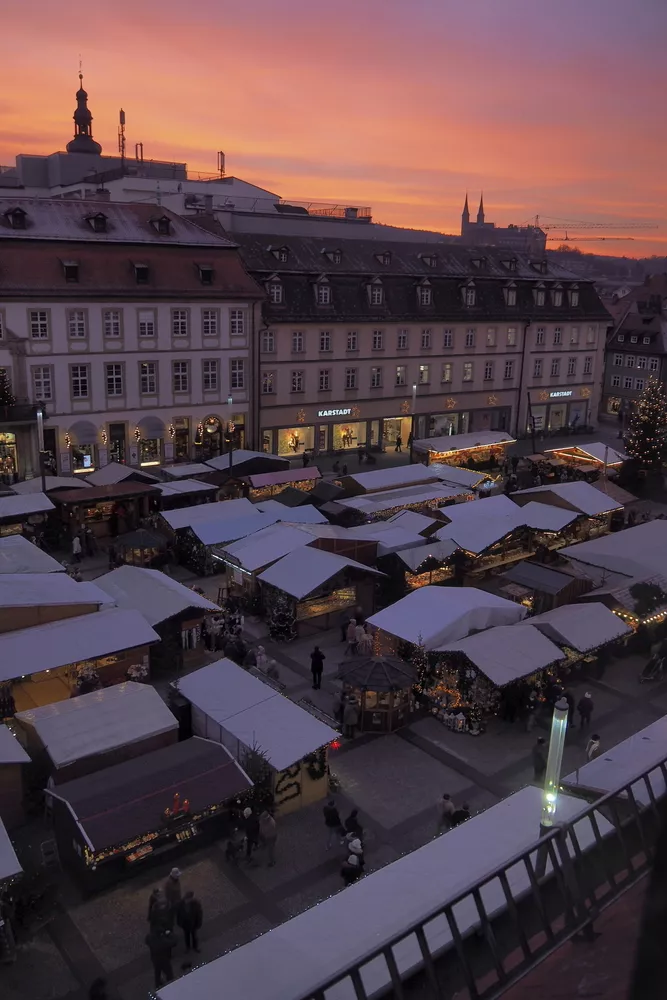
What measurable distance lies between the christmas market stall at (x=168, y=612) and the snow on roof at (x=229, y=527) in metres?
4.77

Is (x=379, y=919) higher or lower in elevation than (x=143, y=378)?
lower

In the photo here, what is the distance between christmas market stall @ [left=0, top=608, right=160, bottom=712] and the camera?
53.5 feet

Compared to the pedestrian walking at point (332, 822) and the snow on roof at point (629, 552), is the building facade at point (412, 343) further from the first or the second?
the pedestrian walking at point (332, 822)

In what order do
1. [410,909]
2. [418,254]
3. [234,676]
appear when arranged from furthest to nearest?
[418,254]
[234,676]
[410,909]

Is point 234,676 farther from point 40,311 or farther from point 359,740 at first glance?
point 40,311

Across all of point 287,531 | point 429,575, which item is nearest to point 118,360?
point 287,531

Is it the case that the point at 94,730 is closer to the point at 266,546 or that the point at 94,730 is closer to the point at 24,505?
the point at 266,546

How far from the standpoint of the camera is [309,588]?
21328mm

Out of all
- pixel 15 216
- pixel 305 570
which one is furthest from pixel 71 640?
pixel 15 216

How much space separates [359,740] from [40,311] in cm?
2542

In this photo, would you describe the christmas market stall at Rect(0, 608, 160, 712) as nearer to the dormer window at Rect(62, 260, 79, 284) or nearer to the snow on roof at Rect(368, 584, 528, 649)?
the snow on roof at Rect(368, 584, 528, 649)

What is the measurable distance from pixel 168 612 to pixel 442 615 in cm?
659

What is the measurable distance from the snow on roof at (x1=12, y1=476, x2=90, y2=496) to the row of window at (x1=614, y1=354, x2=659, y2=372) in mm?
42613

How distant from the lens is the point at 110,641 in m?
17.4
